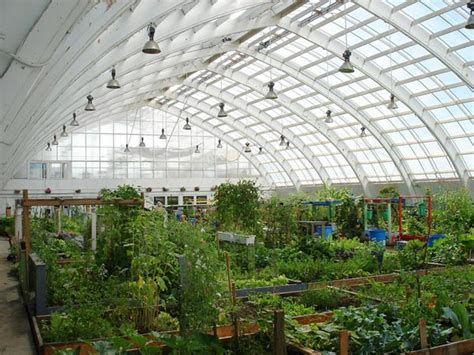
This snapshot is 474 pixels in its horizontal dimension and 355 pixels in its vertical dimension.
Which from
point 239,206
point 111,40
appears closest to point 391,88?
point 239,206

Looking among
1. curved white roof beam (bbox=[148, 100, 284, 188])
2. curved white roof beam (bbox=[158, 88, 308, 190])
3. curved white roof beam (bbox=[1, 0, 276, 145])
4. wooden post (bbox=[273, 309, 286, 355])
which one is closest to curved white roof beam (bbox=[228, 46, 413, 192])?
curved white roof beam (bbox=[158, 88, 308, 190])

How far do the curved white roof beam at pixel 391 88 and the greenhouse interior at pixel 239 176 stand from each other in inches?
2.6

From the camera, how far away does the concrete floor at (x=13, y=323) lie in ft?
21.4

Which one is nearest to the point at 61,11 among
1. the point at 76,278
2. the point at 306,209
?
the point at 76,278

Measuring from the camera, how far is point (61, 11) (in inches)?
157

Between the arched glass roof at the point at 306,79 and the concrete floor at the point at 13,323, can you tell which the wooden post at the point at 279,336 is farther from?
→ the arched glass roof at the point at 306,79

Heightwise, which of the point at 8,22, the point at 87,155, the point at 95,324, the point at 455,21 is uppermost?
the point at 455,21

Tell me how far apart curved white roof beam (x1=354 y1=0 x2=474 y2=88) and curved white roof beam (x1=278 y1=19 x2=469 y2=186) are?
341cm

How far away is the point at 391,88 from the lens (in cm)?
2355

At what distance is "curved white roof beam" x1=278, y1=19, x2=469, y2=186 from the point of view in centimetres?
2164

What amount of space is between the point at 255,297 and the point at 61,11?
4646 mm

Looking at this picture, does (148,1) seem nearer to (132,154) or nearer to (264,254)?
(264,254)

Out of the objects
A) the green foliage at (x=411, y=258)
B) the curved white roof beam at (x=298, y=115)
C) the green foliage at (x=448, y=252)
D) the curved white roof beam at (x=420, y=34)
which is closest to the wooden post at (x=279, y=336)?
the green foliage at (x=411, y=258)

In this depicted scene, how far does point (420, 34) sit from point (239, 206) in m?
10.5
